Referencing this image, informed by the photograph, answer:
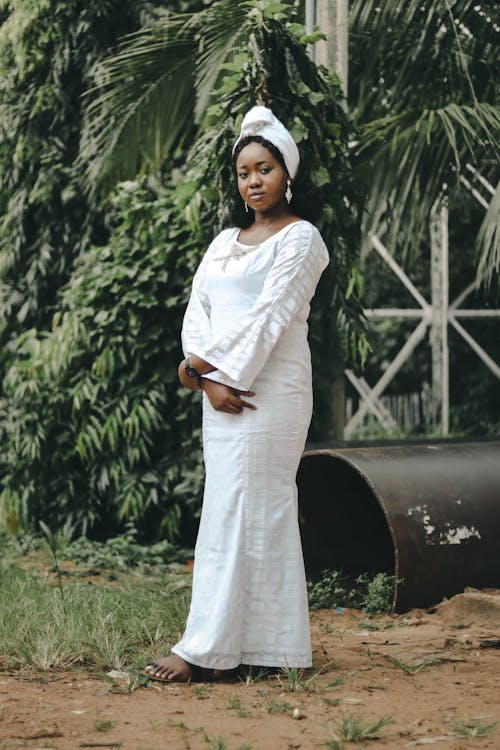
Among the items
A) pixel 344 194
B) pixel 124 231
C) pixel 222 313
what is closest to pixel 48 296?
pixel 124 231

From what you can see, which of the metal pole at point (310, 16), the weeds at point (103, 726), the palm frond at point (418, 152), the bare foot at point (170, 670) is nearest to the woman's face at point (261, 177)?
the bare foot at point (170, 670)

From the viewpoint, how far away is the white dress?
361 cm

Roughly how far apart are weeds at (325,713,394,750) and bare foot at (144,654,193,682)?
70 cm

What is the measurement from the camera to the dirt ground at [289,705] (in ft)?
9.70

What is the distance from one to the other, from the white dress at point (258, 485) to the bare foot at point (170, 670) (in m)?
0.03

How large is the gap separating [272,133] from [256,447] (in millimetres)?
1115

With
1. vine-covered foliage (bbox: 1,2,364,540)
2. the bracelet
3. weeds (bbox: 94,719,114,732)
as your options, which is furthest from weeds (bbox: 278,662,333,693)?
vine-covered foliage (bbox: 1,2,364,540)

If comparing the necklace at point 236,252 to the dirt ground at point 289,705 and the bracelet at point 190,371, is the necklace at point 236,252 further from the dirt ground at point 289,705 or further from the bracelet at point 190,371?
the dirt ground at point 289,705

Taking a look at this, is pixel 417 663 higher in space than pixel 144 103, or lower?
lower

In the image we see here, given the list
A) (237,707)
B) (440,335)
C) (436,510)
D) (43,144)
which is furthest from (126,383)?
(440,335)

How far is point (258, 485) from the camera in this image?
3.63 m

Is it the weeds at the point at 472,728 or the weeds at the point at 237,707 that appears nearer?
the weeds at the point at 472,728

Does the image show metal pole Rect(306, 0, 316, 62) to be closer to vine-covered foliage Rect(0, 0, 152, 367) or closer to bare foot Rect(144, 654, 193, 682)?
vine-covered foliage Rect(0, 0, 152, 367)

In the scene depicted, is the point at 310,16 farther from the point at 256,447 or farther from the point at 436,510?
the point at 256,447
